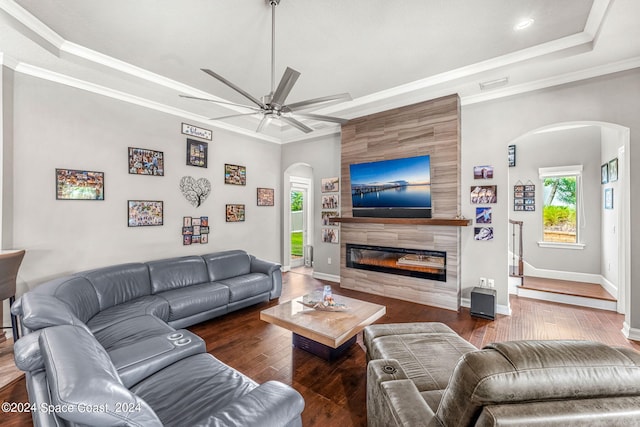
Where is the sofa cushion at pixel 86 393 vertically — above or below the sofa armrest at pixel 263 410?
above

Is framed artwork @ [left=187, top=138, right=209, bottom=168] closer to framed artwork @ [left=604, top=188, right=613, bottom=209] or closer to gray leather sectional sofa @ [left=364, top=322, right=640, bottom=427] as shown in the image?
gray leather sectional sofa @ [left=364, top=322, right=640, bottom=427]

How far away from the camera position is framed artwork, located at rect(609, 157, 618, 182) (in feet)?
13.2

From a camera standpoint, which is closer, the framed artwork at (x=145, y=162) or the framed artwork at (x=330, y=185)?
the framed artwork at (x=145, y=162)

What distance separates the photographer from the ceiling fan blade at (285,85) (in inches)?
83.2

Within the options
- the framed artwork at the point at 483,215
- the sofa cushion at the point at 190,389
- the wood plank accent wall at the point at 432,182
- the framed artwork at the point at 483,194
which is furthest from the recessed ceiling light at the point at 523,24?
the sofa cushion at the point at 190,389

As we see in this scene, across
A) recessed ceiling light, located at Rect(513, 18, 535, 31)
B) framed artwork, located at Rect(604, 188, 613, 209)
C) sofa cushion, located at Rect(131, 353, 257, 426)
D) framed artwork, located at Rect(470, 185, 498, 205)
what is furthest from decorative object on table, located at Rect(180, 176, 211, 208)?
framed artwork, located at Rect(604, 188, 613, 209)

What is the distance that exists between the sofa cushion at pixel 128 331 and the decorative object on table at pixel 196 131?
3046mm

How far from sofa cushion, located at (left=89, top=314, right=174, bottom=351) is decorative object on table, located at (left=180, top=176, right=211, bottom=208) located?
2.36m

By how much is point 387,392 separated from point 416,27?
3.02 metres

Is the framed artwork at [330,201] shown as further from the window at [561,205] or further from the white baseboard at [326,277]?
the window at [561,205]

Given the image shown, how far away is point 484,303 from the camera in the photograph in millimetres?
3650

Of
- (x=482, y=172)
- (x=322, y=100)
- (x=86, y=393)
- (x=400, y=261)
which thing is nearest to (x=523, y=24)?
(x=482, y=172)

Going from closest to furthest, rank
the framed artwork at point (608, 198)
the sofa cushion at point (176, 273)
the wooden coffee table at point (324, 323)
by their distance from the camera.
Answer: the wooden coffee table at point (324, 323), the sofa cushion at point (176, 273), the framed artwork at point (608, 198)

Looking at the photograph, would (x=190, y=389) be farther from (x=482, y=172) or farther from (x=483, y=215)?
(x=482, y=172)
